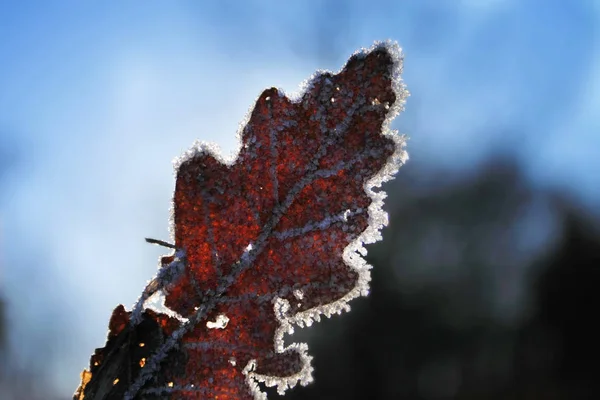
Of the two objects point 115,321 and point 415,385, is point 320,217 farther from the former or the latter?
point 415,385

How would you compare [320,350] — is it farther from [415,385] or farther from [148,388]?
[148,388]

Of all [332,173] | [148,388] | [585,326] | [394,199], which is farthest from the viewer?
[394,199]

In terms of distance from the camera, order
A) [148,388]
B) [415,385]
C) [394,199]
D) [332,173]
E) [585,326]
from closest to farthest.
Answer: [148,388]
[332,173]
[585,326]
[415,385]
[394,199]

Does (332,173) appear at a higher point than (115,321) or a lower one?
higher

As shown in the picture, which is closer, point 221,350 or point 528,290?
point 221,350

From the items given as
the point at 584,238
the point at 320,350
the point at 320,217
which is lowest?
the point at 320,217

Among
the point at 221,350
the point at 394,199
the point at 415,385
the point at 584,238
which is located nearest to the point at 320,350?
the point at 415,385
